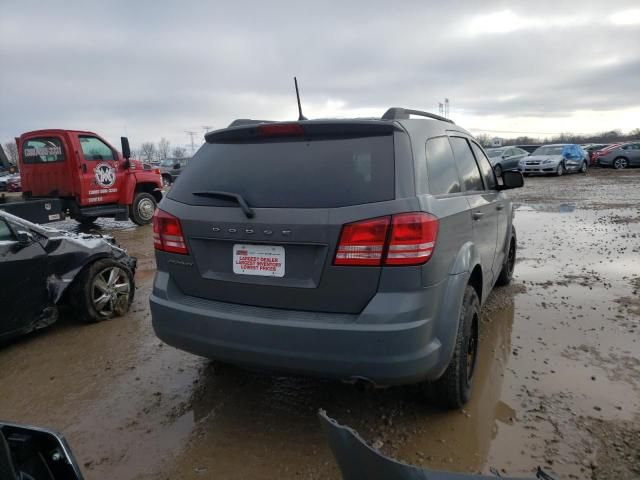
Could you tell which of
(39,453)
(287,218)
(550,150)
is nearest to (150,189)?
(287,218)

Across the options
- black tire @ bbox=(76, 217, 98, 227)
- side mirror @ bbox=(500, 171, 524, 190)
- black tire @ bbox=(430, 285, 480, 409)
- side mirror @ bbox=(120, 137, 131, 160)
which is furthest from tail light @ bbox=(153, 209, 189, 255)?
black tire @ bbox=(76, 217, 98, 227)

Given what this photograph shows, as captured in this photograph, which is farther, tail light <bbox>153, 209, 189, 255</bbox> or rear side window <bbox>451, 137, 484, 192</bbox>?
rear side window <bbox>451, 137, 484, 192</bbox>

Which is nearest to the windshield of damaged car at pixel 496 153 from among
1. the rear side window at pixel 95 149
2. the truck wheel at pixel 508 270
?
the rear side window at pixel 95 149

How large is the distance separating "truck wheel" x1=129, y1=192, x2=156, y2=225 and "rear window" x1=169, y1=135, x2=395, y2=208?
30.2 ft

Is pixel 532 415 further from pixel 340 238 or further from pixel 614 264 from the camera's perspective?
pixel 614 264

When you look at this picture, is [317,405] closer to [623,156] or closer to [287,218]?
[287,218]

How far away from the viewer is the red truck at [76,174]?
9.71 meters

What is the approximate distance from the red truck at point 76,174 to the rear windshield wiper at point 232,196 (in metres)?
7.97

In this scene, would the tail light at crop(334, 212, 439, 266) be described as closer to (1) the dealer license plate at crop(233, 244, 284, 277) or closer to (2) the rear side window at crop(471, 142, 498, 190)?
(1) the dealer license plate at crop(233, 244, 284, 277)

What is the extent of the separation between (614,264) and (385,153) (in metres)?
5.32

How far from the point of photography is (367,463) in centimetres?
150

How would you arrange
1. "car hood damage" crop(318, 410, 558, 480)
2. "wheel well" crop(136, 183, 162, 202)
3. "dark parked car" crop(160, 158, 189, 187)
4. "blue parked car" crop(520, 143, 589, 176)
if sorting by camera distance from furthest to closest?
1. "dark parked car" crop(160, 158, 189, 187)
2. "blue parked car" crop(520, 143, 589, 176)
3. "wheel well" crop(136, 183, 162, 202)
4. "car hood damage" crop(318, 410, 558, 480)

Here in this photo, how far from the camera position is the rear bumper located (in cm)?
216

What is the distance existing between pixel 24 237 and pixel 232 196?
2.51 metres
